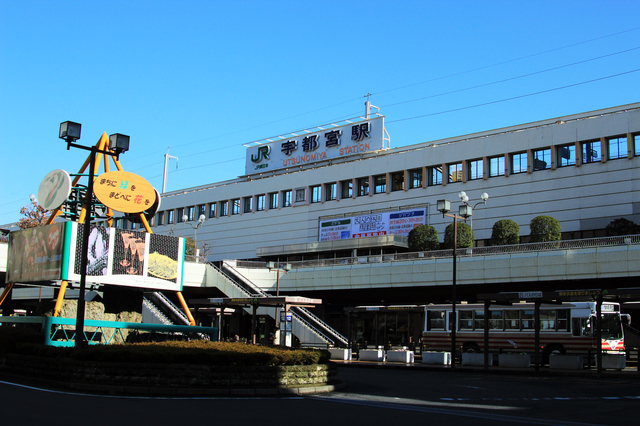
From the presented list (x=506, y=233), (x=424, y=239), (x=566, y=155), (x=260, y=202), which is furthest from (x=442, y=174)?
(x=260, y=202)

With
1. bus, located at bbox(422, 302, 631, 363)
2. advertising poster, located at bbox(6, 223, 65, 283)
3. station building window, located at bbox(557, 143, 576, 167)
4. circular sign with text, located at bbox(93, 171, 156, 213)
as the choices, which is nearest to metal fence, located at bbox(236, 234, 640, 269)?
bus, located at bbox(422, 302, 631, 363)

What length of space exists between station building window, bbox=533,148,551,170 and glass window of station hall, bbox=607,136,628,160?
4694 mm

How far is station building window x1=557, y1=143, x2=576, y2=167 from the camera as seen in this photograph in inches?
1906

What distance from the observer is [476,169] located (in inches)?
2126

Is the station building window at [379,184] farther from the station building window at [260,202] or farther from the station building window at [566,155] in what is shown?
the station building window at [566,155]

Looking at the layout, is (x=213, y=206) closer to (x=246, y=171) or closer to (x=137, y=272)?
(x=246, y=171)

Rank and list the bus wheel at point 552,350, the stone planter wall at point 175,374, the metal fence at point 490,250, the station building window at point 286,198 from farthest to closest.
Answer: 1. the station building window at point 286,198
2. the metal fence at point 490,250
3. the bus wheel at point 552,350
4. the stone planter wall at point 175,374

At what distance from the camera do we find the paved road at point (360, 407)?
10711 millimetres

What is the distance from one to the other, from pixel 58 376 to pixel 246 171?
5730 centimetres

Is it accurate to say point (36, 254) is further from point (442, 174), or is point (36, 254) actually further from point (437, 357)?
point (442, 174)

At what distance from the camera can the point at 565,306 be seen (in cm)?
2964

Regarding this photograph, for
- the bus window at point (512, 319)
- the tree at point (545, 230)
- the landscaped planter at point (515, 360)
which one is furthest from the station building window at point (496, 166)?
the landscaped planter at point (515, 360)

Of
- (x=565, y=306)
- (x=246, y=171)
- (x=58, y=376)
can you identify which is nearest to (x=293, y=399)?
(x=58, y=376)

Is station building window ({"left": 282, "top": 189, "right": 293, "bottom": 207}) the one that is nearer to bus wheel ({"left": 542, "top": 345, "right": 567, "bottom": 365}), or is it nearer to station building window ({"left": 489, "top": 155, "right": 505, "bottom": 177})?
station building window ({"left": 489, "top": 155, "right": 505, "bottom": 177})
